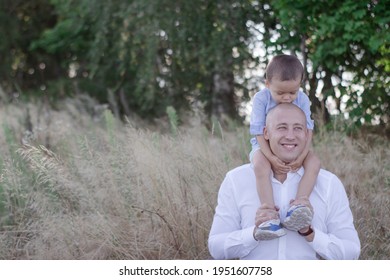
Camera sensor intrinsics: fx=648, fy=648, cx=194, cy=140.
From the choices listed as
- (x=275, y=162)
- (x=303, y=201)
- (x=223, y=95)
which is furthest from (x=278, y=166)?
(x=223, y=95)

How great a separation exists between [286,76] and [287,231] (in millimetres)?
920

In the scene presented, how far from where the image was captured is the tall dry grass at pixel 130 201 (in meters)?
4.68

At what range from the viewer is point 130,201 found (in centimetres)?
525

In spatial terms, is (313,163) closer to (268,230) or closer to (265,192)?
(265,192)

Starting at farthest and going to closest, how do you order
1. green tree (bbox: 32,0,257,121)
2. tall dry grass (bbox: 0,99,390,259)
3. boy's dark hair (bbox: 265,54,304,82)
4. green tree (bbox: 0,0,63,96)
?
green tree (bbox: 0,0,63,96) < green tree (bbox: 32,0,257,121) < tall dry grass (bbox: 0,99,390,259) < boy's dark hair (bbox: 265,54,304,82)

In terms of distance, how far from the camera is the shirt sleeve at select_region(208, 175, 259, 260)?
303cm

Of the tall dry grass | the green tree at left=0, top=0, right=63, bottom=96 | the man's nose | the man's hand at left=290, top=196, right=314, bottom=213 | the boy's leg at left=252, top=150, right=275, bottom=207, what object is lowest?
the tall dry grass

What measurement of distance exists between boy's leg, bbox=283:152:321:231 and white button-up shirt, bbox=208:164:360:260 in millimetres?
45

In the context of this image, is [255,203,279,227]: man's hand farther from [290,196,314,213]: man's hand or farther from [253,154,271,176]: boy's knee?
[253,154,271,176]: boy's knee

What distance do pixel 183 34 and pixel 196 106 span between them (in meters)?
1.67

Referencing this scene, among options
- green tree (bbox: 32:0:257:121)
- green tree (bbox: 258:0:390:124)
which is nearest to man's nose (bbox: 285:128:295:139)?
green tree (bbox: 258:0:390:124)

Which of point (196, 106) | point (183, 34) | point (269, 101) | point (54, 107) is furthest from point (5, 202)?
point (54, 107)

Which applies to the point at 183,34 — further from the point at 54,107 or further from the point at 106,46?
the point at 54,107
